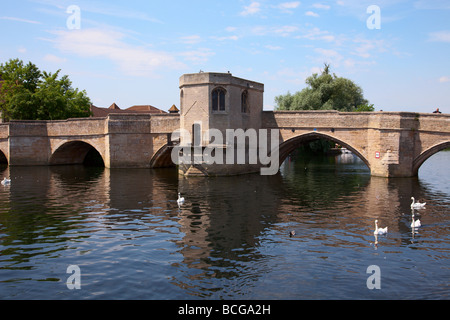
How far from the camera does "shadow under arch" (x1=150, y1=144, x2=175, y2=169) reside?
42.5 metres

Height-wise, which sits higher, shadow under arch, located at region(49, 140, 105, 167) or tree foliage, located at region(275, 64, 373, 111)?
tree foliage, located at region(275, 64, 373, 111)

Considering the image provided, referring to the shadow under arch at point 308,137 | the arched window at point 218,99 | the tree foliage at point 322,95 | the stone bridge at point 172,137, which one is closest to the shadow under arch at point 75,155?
the stone bridge at point 172,137

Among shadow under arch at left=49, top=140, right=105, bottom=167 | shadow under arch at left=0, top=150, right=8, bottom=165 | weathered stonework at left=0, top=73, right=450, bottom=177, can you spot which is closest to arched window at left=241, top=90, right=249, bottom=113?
weathered stonework at left=0, top=73, right=450, bottom=177

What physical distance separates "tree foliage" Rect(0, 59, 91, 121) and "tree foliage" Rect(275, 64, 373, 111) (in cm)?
3216

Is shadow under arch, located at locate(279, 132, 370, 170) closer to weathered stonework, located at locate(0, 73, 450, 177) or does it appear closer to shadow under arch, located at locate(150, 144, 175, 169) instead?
weathered stonework, located at locate(0, 73, 450, 177)

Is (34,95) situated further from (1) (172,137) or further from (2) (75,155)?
(1) (172,137)

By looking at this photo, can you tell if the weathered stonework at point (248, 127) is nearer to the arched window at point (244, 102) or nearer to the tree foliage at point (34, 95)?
the arched window at point (244, 102)

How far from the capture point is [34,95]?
5347 cm

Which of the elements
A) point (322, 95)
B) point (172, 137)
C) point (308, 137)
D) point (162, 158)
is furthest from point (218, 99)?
point (322, 95)

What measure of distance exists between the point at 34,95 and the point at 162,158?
23054 millimetres
